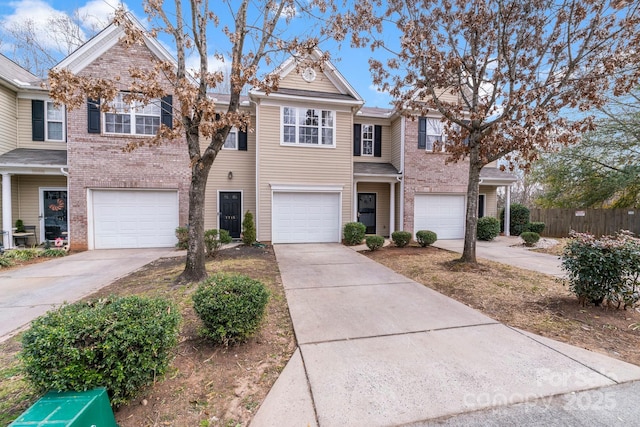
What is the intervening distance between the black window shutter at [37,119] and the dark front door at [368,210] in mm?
13148

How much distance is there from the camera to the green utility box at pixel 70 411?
5.29 ft

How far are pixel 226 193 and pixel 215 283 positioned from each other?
8.95 m

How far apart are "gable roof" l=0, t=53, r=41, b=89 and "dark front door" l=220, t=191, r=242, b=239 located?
7.86m

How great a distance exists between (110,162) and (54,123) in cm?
334

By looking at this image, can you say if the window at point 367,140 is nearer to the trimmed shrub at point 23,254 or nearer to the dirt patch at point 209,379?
the dirt patch at point 209,379

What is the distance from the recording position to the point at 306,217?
11508 mm

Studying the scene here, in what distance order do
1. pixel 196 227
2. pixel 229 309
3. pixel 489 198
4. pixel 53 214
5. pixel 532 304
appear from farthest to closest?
pixel 489 198 → pixel 53 214 → pixel 196 227 → pixel 532 304 → pixel 229 309

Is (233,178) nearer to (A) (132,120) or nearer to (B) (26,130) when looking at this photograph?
(A) (132,120)

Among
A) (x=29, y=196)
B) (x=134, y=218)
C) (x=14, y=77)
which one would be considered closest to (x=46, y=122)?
(x=14, y=77)

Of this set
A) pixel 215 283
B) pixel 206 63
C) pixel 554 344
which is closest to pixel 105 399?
pixel 215 283

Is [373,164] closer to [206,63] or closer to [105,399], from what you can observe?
[206,63]

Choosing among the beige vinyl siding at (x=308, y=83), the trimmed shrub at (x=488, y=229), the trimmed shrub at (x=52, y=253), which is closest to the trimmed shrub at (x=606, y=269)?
the trimmed shrub at (x=488, y=229)

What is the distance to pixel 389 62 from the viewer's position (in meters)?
7.86

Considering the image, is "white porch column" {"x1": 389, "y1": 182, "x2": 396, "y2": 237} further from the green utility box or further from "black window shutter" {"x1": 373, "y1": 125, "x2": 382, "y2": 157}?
the green utility box
